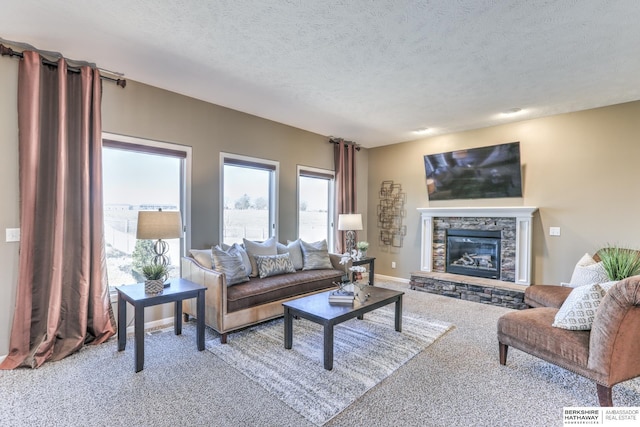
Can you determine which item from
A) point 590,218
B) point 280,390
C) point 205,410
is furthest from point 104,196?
point 590,218

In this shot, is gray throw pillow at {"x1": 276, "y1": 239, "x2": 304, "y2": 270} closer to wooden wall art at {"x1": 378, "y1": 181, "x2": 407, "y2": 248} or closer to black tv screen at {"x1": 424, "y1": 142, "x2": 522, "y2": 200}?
wooden wall art at {"x1": 378, "y1": 181, "x2": 407, "y2": 248}

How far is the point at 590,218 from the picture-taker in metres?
4.26

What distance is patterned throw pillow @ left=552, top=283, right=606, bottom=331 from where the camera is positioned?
2.28 m

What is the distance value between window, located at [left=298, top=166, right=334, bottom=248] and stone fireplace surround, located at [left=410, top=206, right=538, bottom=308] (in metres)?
1.75

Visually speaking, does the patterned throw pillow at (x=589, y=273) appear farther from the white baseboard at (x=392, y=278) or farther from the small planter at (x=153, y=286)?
the small planter at (x=153, y=286)

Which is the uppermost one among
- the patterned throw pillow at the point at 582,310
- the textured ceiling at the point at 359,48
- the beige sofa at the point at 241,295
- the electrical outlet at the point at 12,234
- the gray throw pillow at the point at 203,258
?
the textured ceiling at the point at 359,48

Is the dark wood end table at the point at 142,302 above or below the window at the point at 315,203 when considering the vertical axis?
below

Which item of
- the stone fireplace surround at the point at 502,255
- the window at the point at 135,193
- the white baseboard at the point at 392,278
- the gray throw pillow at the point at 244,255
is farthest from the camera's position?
the white baseboard at the point at 392,278

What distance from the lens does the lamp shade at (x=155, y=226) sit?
2932 millimetres

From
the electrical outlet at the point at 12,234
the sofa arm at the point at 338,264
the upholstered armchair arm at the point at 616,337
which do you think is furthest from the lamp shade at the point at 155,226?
the upholstered armchair arm at the point at 616,337

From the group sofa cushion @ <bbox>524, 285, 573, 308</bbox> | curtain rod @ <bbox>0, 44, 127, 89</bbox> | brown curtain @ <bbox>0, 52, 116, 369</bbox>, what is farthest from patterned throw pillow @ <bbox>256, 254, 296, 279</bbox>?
sofa cushion @ <bbox>524, 285, 573, 308</bbox>

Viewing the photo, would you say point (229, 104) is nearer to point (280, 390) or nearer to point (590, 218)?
point (280, 390)

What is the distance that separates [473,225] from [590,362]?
337cm

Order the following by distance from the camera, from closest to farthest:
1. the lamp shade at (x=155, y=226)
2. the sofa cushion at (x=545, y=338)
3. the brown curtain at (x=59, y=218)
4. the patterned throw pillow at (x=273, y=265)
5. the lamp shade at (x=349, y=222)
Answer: the sofa cushion at (x=545, y=338) < the brown curtain at (x=59, y=218) < the lamp shade at (x=155, y=226) < the patterned throw pillow at (x=273, y=265) < the lamp shade at (x=349, y=222)
